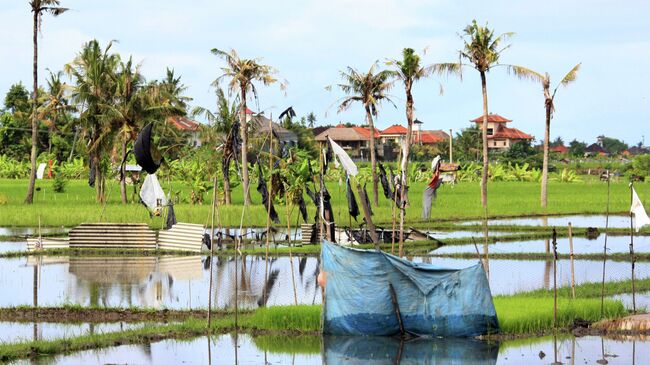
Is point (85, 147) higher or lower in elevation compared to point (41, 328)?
higher

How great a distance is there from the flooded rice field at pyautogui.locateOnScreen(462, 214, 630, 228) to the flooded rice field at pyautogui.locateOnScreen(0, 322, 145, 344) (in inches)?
833

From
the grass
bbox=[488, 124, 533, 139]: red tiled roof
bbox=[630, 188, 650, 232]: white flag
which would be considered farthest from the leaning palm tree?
bbox=[488, 124, 533, 139]: red tiled roof

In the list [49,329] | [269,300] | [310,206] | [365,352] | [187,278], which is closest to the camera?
[365,352]

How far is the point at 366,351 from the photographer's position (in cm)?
1427

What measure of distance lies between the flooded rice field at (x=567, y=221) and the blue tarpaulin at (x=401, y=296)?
2123 cm

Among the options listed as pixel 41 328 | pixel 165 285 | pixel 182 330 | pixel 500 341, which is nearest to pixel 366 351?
pixel 500 341

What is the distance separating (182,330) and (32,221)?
77.3 feet

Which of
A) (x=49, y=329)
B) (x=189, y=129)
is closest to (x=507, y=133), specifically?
(x=189, y=129)

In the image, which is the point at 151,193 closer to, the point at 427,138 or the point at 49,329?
the point at 49,329

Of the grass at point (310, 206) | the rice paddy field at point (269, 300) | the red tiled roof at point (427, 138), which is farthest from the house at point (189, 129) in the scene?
the red tiled roof at point (427, 138)

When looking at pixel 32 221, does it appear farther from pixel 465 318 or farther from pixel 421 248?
pixel 465 318

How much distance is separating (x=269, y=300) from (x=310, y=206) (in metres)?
22.1

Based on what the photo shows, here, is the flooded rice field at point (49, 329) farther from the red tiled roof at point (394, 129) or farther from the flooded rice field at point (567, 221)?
the red tiled roof at point (394, 129)

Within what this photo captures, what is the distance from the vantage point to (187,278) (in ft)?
74.9
